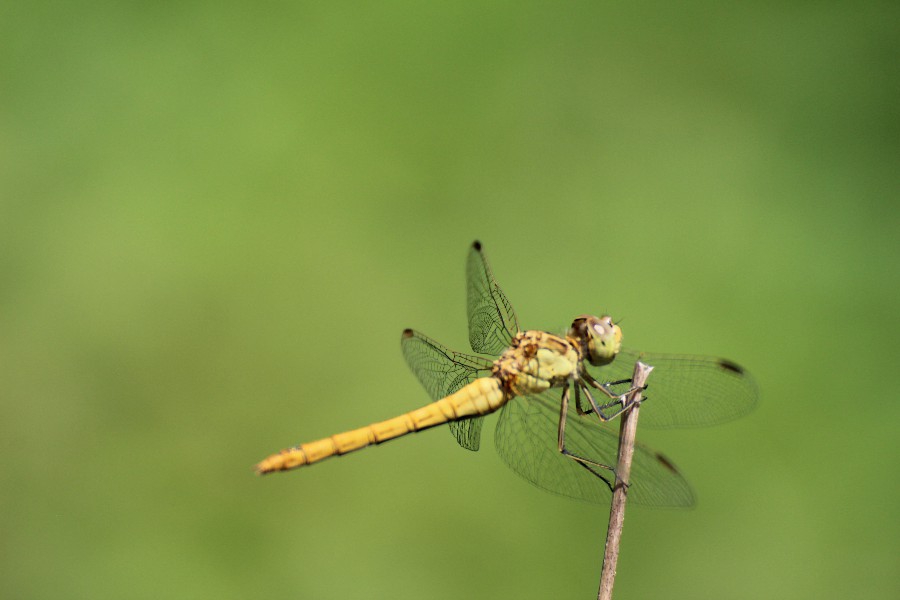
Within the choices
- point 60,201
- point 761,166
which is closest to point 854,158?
point 761,166

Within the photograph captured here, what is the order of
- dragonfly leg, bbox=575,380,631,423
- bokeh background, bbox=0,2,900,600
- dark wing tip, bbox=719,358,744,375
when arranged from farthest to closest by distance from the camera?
bokeh background, bbox=0,2,900,600 < dark wing tip, bbox=719,358,744,375 < dragonfly leg, bbox=575,380,631,423

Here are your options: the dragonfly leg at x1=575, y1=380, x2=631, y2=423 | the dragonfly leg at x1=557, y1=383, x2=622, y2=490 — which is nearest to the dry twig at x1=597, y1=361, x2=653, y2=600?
the dragonfly leg at x1=575, y1=380, x2=631, y2=423

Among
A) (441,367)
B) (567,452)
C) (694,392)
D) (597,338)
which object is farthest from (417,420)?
(694,392)

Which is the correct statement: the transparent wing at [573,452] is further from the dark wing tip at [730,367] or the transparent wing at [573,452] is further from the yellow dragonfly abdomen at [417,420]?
the dark wing tip at [730,367]

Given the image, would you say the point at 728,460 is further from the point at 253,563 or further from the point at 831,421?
the point at 253,563

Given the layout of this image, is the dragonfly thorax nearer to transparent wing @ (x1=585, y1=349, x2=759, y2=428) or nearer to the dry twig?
transparent wing @ (x1=585, y1=349, x2=759, y2=428)

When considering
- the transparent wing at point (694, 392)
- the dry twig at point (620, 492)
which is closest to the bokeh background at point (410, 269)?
the transparent wing at point (694, 392)

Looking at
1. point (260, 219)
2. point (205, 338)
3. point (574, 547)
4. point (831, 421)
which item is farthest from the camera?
point (260, 219)
